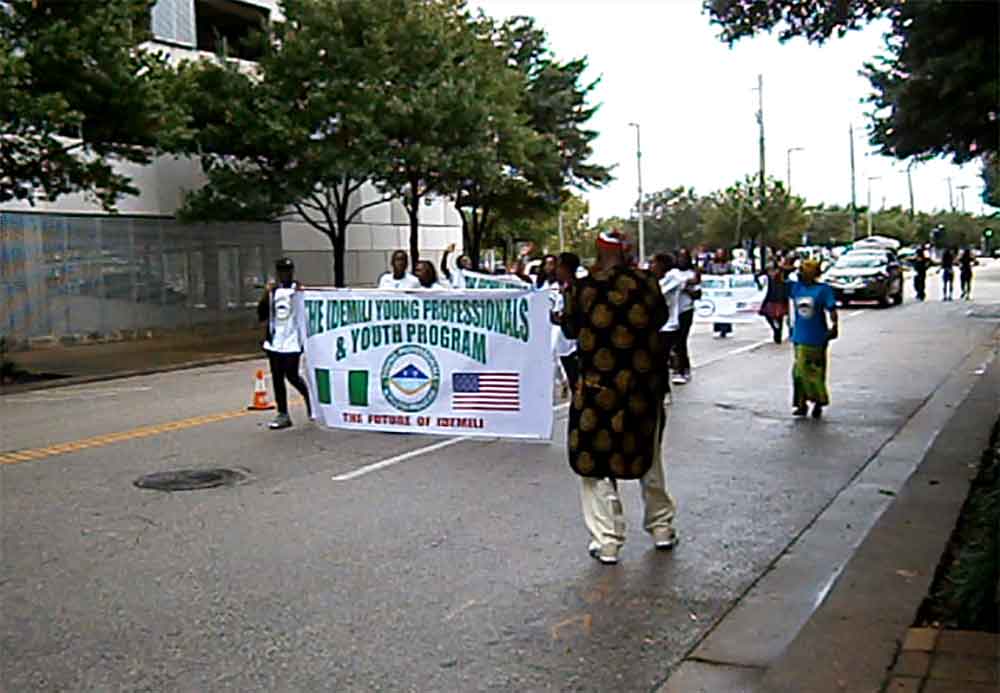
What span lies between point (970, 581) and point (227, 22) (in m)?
31.0

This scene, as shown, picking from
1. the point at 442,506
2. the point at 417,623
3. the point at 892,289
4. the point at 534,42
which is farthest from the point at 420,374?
the point at 534,42

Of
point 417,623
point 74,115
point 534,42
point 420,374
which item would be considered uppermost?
point 534,42

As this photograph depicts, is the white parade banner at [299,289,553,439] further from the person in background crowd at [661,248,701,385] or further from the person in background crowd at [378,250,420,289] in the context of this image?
the person in background crowd at [661,248,701,385]

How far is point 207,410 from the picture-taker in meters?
13.7

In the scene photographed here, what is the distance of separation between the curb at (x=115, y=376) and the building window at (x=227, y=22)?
11062 mm

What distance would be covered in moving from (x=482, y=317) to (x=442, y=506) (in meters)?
2.55

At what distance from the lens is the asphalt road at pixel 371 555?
203 inches

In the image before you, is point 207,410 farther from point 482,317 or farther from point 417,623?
point 417,623

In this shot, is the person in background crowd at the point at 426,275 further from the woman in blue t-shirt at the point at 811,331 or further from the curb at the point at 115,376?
the curb at the point at 115,376

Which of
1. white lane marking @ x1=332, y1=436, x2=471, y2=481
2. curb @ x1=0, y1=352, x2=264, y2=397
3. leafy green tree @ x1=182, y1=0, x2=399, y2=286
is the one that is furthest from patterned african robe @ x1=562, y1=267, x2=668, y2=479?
leafy green tree @ x1=182, y1=0, x2=399, y2=286

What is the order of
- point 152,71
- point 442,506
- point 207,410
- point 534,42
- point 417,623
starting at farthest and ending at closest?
point 534,42
point 152,71
point 207,410
point 442,506
point 417,623

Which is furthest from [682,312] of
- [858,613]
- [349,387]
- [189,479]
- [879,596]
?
[858,613]

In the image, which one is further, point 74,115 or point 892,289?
point 892,289

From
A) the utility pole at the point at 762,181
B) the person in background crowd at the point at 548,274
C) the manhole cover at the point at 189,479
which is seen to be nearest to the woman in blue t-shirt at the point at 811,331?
the person in background crowd at the point at 548,274
